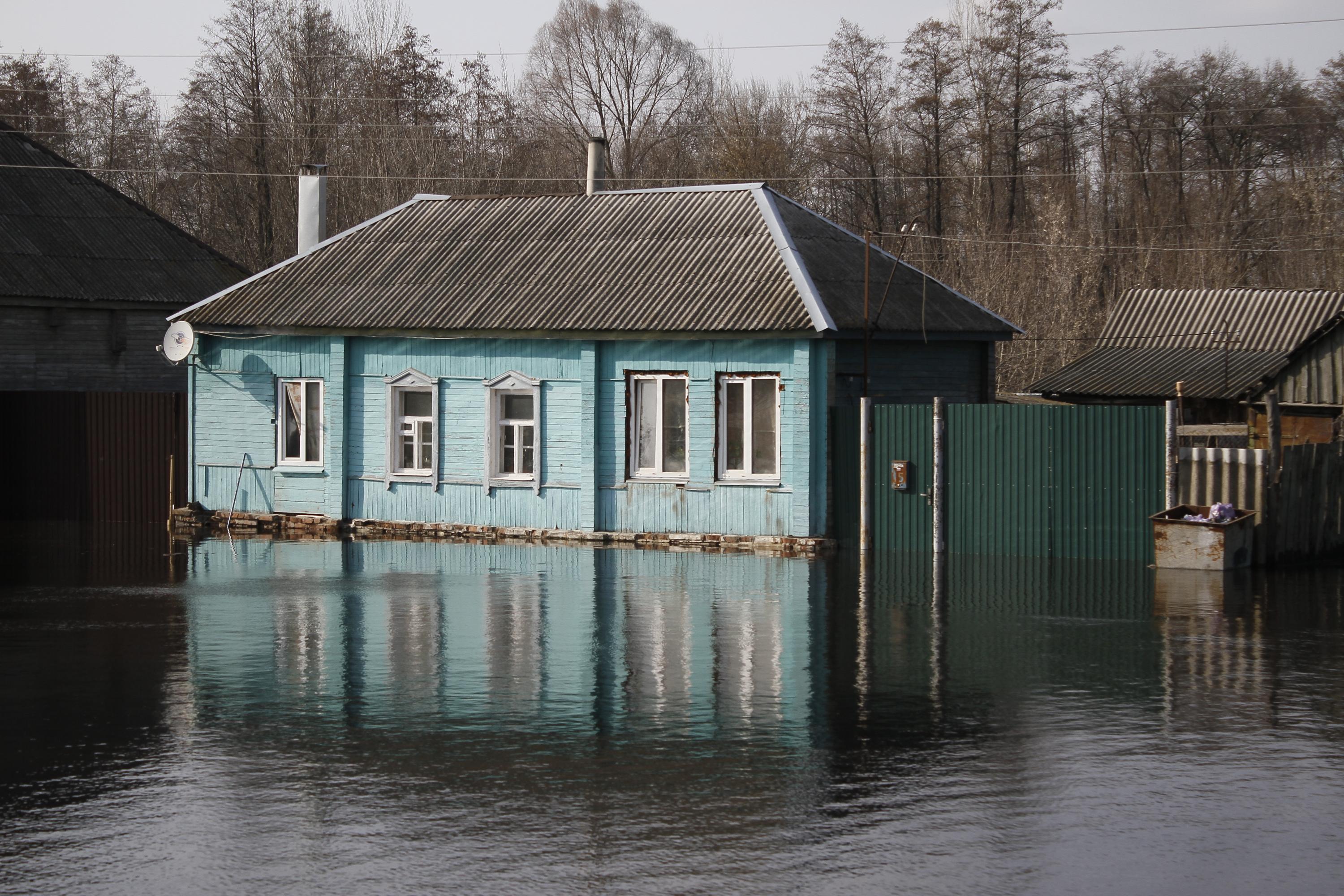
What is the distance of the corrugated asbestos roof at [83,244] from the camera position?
32.1 meters

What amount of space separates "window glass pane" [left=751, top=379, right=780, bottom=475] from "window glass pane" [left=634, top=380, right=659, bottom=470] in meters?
1.55

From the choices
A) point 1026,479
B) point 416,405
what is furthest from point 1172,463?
point 416,405

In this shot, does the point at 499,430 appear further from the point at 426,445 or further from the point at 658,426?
the point at 658,426

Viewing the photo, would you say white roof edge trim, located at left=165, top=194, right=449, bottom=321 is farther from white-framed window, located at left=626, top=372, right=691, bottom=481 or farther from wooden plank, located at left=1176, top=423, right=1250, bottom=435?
wooden plank, located at left=1176, top=423, right=1250, bottom=435

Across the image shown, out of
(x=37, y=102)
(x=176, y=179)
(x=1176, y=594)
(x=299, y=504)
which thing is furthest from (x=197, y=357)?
(x=37, y=102)

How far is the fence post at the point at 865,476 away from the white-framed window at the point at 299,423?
923 cm

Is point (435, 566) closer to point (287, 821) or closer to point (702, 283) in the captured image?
point (702, 283)

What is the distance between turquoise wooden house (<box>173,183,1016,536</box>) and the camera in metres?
23.2

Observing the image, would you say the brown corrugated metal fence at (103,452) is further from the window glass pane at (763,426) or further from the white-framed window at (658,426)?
the window glass pane at (763,426)

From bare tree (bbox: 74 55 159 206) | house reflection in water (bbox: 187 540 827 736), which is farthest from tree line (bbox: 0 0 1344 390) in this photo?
house reflection in water (bbox: 187 540 827 736)

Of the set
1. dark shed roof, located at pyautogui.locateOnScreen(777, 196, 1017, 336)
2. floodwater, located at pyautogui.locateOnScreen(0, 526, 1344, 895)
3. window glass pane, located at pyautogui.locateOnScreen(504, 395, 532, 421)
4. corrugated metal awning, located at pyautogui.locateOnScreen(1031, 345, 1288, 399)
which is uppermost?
dark shed roof, located at pyautogui.locateOnScreen(777, 196, 1017, 336)

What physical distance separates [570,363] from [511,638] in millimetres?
10286

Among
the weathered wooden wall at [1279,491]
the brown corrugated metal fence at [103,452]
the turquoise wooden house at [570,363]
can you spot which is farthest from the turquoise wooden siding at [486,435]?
the weathered wooden wall at [1279,491]

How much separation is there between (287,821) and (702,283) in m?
16.4
